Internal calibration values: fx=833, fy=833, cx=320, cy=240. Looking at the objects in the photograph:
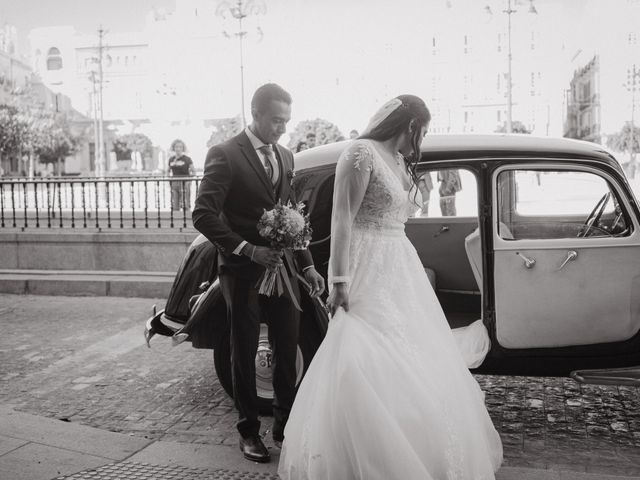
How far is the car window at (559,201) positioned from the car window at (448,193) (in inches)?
9.9

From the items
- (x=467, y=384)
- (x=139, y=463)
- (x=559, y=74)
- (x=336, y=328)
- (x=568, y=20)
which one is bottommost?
(x=139, y=463)

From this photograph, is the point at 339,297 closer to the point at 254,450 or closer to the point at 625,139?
the point at 254,450

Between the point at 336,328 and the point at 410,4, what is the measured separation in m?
70.3

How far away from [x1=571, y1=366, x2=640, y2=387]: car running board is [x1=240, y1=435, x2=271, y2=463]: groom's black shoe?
2043 millimetres

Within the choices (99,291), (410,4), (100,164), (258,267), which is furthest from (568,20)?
(258,267)

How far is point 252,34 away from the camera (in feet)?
247

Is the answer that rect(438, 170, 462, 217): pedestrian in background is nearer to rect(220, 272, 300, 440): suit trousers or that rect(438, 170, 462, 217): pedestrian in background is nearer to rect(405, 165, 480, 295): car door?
rect(405, 165, 480, 295): car door

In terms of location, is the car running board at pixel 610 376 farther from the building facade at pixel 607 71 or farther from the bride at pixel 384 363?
the building facade at pixel 607 71

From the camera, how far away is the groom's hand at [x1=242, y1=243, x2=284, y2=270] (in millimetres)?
4227

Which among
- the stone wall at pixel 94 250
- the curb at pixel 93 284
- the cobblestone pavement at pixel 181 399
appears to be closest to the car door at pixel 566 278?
the cobblestone pavement at pixel 181 399

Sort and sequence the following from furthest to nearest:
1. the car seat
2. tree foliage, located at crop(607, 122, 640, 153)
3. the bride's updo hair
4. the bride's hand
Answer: tree foliage, located at crop(607, 122, 640, 153) < the car seat < the bride's updo hair < the bride's hand

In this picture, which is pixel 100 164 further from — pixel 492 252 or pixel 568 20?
pixel 568 20

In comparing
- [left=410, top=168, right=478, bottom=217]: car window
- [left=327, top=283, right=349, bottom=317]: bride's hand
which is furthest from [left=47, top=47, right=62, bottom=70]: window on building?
[left=327, top=283, right=349, bottom=317]: bride's hand

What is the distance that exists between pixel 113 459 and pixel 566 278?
9.56 feet
